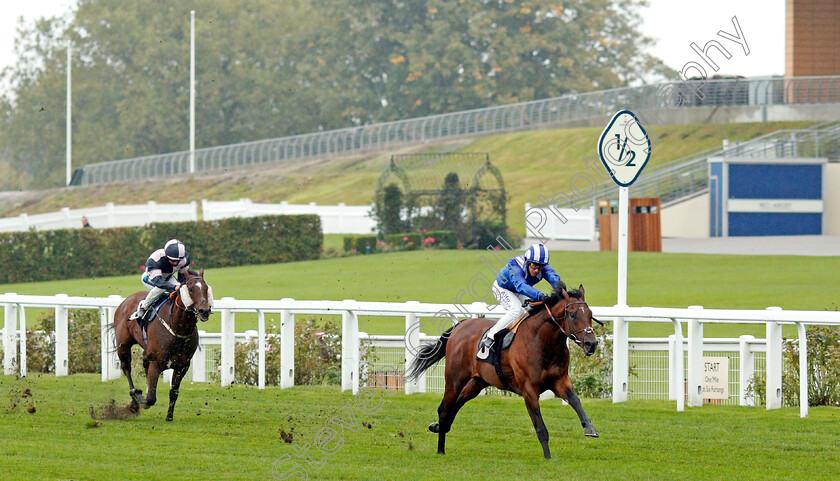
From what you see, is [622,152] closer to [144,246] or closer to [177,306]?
[177,306]

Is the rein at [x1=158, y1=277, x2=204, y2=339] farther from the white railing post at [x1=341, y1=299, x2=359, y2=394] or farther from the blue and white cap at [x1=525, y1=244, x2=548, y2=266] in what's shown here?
the blue and white cap at [x1=525, y1=244, x2=548, y2=266]

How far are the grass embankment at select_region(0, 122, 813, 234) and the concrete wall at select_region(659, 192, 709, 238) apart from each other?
322 inches

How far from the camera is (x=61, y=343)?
13.1 m

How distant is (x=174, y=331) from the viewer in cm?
980

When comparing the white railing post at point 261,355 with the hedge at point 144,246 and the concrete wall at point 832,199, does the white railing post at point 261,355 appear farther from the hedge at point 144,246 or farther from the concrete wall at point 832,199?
the concrete wall at point 832,199

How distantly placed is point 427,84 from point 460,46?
315cm

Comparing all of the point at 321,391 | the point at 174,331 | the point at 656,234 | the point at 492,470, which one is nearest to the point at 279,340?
the point at 321,391

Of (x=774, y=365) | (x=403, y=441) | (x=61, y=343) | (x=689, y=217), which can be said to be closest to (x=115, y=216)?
(x=689, y=217)

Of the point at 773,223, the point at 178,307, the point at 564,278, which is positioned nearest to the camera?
the point at 178,307

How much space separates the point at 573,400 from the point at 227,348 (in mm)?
5192

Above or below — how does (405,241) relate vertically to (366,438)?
above

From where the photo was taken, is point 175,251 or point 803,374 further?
point 175,251

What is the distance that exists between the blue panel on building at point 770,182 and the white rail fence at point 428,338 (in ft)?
59.8

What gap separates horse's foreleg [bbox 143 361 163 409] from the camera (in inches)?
384
